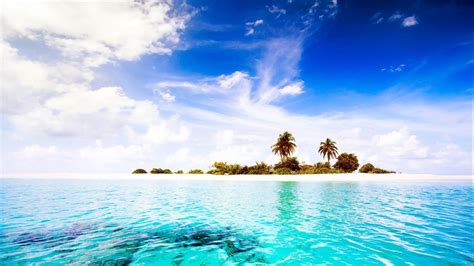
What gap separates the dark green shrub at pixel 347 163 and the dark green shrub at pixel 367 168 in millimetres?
1951

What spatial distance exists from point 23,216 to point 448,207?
2418 cm

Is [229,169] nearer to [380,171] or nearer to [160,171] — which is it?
[160,171]

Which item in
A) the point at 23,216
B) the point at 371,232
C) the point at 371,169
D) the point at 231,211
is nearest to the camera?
the point at 371,232

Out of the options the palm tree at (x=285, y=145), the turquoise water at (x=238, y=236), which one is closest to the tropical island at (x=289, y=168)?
the palm tree at (x=285, y=145)

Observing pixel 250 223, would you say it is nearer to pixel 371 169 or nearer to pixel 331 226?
pixel 331 226

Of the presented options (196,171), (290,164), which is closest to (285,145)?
(290,164)

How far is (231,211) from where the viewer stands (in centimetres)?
1429

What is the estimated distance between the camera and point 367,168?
184 feet

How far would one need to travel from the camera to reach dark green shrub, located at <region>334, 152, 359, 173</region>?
58312mm

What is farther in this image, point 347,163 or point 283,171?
point 347,163

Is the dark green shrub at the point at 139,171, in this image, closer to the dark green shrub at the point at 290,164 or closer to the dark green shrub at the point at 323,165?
the dark green shrub at the point at 290,164

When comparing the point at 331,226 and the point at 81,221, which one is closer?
the point at 331,226

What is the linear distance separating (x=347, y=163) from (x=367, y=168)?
4370mm

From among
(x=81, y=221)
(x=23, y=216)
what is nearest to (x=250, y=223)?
(x=81, y=221)
